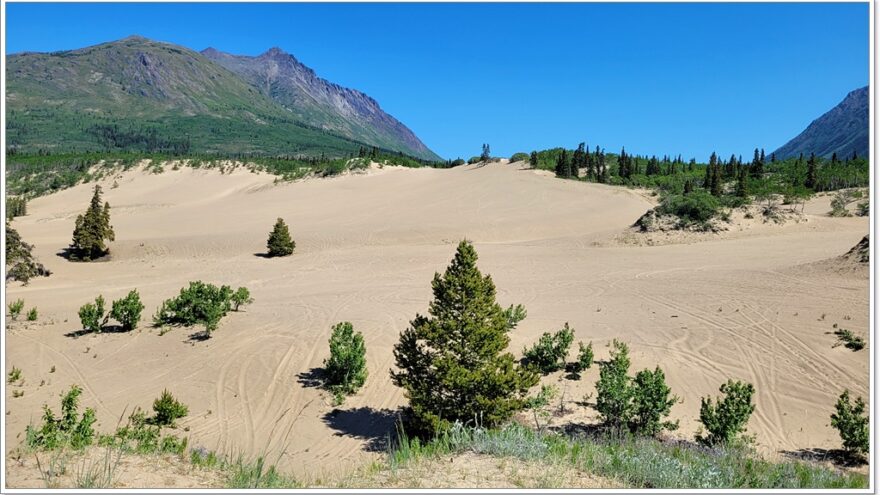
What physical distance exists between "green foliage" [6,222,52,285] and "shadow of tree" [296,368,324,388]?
19.2 metres

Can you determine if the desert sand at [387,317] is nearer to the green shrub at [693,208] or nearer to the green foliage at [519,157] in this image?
the green shrub at [693,208]

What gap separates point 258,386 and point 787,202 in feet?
125

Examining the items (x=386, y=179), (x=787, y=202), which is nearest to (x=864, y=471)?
(x=787, y=202)

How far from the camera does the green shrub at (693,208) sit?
29.2 meters

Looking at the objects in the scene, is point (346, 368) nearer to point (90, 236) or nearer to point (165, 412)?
point (165, 412)

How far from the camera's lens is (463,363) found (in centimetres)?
871

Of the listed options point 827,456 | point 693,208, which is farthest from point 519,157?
point 827,456

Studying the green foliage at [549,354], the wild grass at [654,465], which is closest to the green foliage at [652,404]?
the wild grass at [654,465]

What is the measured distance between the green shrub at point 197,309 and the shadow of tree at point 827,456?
1348 cm

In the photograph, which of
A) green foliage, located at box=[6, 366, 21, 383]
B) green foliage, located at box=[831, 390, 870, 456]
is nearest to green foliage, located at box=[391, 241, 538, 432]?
green foliage, located at box=[831, 390, 870, 456]

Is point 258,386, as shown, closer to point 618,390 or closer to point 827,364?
point 618,390

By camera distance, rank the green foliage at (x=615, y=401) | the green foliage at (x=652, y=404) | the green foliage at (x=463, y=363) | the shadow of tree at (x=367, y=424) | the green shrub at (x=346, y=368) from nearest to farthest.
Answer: the green foliage at (x=463, y=363)
the green foliage at (x=652, y=404)
the green foliage at (x=615, y=401)
the shadow of tree at (x=367, y=424)
the green shrub at (x=346, y=368)

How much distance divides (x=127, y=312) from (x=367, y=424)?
9331mm

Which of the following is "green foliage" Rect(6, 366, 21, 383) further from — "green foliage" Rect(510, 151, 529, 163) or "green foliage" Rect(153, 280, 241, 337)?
"green foliage" Rect(510, 151, 529, 163)
